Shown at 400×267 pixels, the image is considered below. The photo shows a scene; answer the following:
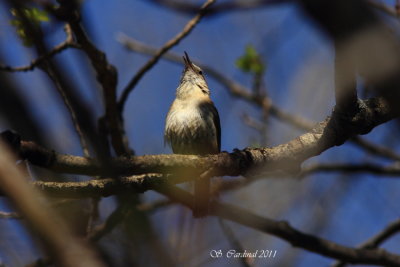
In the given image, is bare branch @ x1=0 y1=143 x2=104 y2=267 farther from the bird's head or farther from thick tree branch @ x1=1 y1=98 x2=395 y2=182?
the bird's head

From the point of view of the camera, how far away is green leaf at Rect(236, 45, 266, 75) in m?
6.66

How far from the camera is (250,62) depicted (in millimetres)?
6664

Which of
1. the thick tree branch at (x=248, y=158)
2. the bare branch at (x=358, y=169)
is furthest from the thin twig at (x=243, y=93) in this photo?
the thick tree branch at (x=248, y=158)

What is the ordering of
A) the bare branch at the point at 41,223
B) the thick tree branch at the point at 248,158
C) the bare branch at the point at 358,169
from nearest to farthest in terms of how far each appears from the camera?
Result: the bare branch at the point at 41,223 < the thick tree branch at the point at 248,158 < the bare branch at the point at 358,169

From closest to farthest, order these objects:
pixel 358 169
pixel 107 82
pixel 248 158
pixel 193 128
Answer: pixel 248 158 → pixel 107 82 → pixel 193 128 → pixel 358 169

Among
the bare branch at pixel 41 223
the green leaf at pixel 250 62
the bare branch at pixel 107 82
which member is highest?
the green leaf at pixel 250 62

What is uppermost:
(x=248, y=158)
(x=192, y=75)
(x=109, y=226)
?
(x=192, y=75)

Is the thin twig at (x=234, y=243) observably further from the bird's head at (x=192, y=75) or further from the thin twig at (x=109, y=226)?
the bird's head at (x=192, y=75)

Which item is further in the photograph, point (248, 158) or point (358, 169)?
point (358, 169)

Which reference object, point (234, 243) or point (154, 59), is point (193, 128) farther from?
point (234, 243)

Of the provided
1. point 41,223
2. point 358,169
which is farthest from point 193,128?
point 41,223

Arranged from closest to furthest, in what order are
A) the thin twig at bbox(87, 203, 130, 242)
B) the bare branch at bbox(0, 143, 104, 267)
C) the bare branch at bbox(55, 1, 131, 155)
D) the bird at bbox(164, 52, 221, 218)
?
the bare branch at bbox(0, 143, 104, 267)
the thin twig at bbox(87, 203, 130, 242)
the bare branch at bbox(55, 1, 131, 155)
the bird at bbox(164, 52, 221, 218)

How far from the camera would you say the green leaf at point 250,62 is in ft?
21.8

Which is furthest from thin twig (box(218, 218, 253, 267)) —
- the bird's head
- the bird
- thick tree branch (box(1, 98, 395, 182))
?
the bird's head
